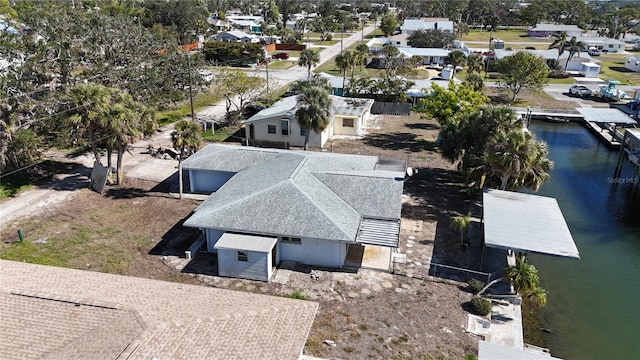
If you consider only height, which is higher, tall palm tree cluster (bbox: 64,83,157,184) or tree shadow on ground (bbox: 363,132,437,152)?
tall palm tree cluster (bbox: 64,83,157,184)

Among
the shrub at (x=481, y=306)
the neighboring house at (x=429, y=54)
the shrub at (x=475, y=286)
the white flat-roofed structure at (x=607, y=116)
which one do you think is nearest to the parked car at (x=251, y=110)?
the white flat-roofed structure at (x=607, y=116)

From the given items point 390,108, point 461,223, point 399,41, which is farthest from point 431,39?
point 461,223

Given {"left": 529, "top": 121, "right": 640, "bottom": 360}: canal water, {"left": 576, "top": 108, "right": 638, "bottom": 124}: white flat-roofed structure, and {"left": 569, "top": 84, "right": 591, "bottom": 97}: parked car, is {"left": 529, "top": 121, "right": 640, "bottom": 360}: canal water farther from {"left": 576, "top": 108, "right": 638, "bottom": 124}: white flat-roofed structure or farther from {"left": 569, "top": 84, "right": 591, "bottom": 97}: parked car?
{"left": 569, "top": 84, "right": 591, "bottom": 97}: parked car

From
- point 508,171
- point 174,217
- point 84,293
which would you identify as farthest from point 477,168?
point 84,293

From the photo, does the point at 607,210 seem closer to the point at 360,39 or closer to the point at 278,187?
the point at 278,187

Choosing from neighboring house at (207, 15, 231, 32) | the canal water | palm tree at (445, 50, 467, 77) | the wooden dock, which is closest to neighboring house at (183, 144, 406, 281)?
the canal water
